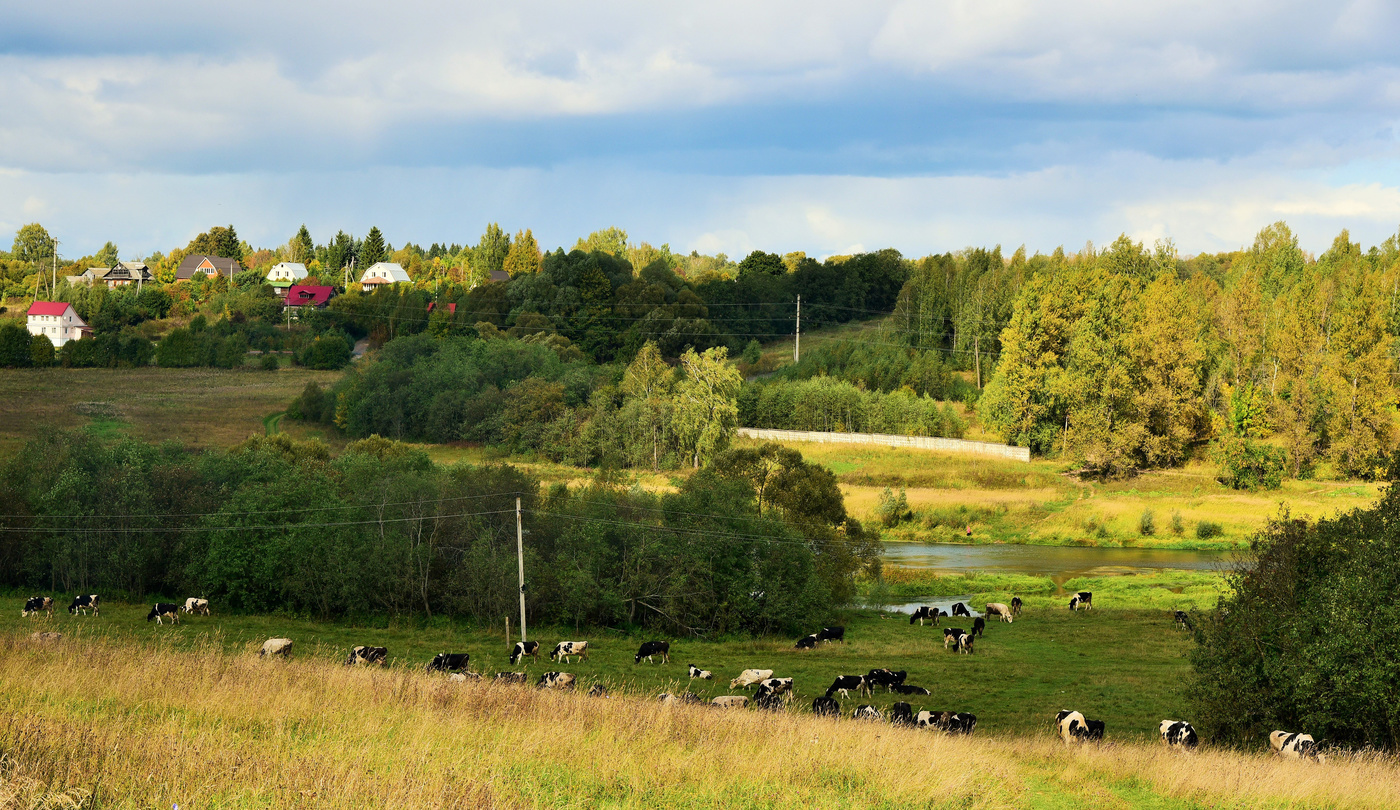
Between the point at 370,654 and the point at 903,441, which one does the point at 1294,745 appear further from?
the point at 903,441

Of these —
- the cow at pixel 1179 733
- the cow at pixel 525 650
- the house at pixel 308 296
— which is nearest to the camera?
the cow at pixel 1179 733

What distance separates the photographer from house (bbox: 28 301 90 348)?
116 meters

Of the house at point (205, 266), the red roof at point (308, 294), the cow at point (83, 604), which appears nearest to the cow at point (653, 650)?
the cow at point (83, 604)

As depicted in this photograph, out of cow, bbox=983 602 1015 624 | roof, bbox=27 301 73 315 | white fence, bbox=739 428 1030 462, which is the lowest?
cow, bbox=983 602 1015 624

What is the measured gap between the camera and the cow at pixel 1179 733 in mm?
22391

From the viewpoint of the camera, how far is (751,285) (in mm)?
134500

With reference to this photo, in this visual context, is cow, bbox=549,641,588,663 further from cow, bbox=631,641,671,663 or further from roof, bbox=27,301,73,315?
roof, bbox=27,301,73,315

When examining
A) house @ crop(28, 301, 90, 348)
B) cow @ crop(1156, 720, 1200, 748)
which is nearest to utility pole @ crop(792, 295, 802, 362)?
house @ crop(28, 301, 90, 348)

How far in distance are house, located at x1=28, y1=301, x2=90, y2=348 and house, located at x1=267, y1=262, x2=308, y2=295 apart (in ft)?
137

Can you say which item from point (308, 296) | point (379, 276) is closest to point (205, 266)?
point (379, 276)

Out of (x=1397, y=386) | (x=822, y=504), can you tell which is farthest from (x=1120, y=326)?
(x=822, y=504)

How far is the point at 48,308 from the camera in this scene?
117812mm

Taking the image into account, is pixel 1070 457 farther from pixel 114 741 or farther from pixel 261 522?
pixel 114 741

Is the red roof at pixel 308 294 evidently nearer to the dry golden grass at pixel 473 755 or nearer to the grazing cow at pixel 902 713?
the grazing cow at pixel 902 713
